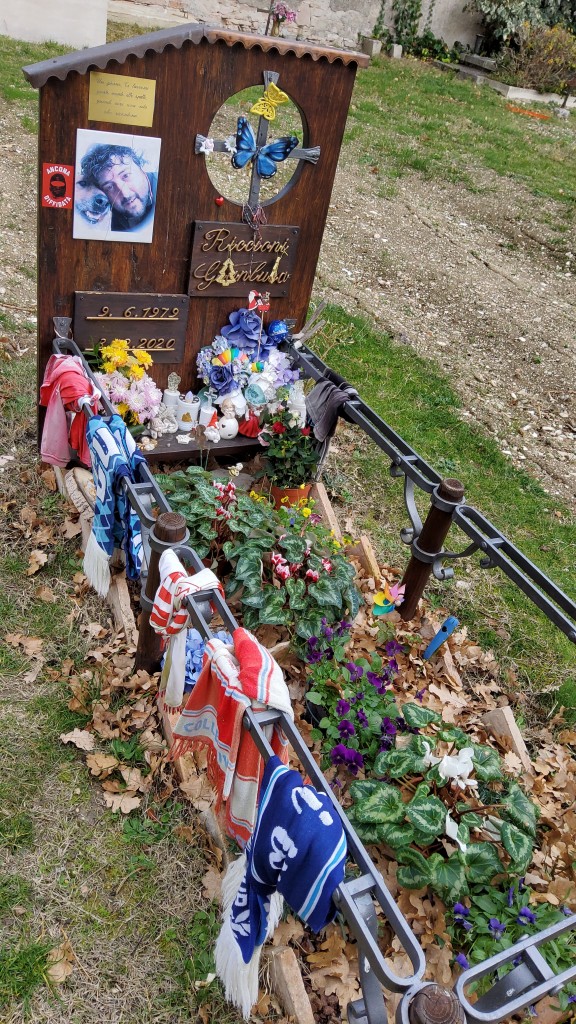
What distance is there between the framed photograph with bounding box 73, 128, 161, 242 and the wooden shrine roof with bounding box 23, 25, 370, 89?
28cm

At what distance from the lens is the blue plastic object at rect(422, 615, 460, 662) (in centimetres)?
364

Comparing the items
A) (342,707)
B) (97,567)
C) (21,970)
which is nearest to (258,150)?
(97,567)

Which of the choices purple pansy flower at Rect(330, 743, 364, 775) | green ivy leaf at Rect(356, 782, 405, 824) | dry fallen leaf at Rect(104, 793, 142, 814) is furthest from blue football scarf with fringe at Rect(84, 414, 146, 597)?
green ivy leaf at Rect(356, 782, 405, 824)

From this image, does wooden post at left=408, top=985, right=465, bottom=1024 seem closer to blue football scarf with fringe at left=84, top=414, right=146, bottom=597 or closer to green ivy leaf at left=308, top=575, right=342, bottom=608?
green ivy leaf at left=308, top=575, right=342, bottom=608

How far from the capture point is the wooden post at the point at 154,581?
8.96 ft

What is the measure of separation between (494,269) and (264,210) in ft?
17.7

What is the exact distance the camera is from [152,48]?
340 centimetres

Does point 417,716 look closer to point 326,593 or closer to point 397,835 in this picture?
point 397,835

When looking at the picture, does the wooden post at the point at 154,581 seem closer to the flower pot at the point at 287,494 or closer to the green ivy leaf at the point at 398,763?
the green ivy leaf at the point at 398,763

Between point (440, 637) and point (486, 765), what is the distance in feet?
2.95

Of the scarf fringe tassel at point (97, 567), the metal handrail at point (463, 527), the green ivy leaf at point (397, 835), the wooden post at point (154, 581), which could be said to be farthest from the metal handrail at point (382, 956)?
the scarf fringe tassel at point (97, 567)

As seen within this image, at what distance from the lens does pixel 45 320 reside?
3.90 metres

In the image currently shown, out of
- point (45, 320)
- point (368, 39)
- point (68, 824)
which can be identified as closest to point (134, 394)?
point (45, 320)

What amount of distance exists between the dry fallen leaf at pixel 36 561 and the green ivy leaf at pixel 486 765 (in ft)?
7.59
